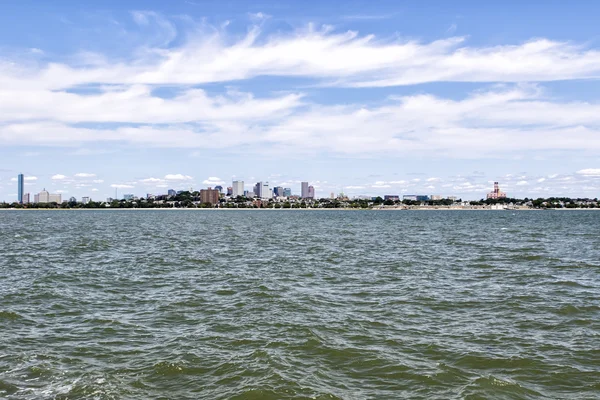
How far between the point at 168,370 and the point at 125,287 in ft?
48.0

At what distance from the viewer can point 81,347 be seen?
1636 centimetres

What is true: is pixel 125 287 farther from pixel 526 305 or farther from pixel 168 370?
pixel 526 305

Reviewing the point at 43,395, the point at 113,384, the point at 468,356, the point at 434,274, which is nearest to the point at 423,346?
the point at 468,356

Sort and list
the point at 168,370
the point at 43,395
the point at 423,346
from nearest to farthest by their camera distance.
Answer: the point at 43,395, the point at 168,370, the point at 423,346

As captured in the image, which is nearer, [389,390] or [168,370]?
[389,390]

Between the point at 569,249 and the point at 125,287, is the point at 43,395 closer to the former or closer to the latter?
the point at 125,287

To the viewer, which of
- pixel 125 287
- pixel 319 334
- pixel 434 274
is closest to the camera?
pixel 319 334

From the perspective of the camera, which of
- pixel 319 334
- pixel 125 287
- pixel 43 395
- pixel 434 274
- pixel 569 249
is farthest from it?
pixel 569 249

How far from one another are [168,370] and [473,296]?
16211 mm

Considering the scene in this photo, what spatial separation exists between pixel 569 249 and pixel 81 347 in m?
49.1

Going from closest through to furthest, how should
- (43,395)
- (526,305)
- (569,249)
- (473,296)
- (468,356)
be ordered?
(43,395), (468,356), (526,305), (473,296), (569,249)

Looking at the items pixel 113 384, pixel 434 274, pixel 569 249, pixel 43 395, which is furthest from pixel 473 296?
pixel 569 249

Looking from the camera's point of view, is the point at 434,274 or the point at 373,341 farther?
the point at 434,274

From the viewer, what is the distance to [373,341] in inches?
666
